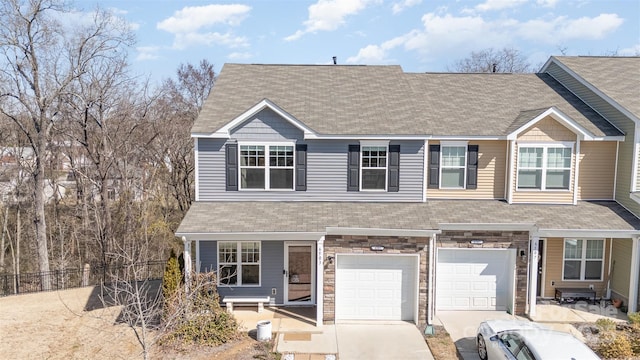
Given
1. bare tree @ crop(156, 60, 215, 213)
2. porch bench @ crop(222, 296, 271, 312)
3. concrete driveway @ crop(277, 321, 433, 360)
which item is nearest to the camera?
concrete driveway @ crop(277, 321, 433, 360)

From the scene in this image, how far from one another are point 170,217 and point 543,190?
73.6ft

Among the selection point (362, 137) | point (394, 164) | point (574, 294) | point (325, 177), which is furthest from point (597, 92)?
point (325, 177)

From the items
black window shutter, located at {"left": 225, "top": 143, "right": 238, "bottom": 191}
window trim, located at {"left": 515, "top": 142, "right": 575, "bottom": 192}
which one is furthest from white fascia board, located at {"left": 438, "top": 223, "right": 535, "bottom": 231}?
black window shutter, located at {"left": 225, "top": 143, "right": 238, "bottom": 191}

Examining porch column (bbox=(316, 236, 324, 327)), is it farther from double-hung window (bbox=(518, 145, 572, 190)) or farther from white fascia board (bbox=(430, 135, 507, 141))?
double-hung window (bbox=(518, 145, 572, 190))

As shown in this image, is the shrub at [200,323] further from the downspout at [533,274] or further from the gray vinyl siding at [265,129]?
the downspout at [533,274]

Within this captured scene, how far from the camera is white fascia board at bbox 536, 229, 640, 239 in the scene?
13.6 meters

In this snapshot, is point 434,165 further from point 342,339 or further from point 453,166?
point 342,339

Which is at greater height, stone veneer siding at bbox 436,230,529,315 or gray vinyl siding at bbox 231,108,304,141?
gray vinyl siding at bbox 231,108,304,141

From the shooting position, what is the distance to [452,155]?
15734 mm

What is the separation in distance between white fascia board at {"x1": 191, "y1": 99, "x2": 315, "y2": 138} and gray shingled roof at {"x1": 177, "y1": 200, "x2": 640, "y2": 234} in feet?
7.97

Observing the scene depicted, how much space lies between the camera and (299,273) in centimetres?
1473

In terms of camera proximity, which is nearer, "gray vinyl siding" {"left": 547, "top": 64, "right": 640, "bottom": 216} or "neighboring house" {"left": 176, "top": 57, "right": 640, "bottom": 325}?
"neighboring house" {"left": 176, "top": 57, "right": 640, "bottom": 325}

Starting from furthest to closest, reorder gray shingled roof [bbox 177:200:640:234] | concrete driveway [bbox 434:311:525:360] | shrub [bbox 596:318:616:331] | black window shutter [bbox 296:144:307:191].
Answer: black window shutter [bbox 296:144:307:191] < gray shingled roof [bbox 177:200:640:234] < shrub [bbox 596:318:616:331] < concrete driveway [bbox 434:311:525:360]

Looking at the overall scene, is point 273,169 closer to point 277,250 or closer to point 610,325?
point 277,250
